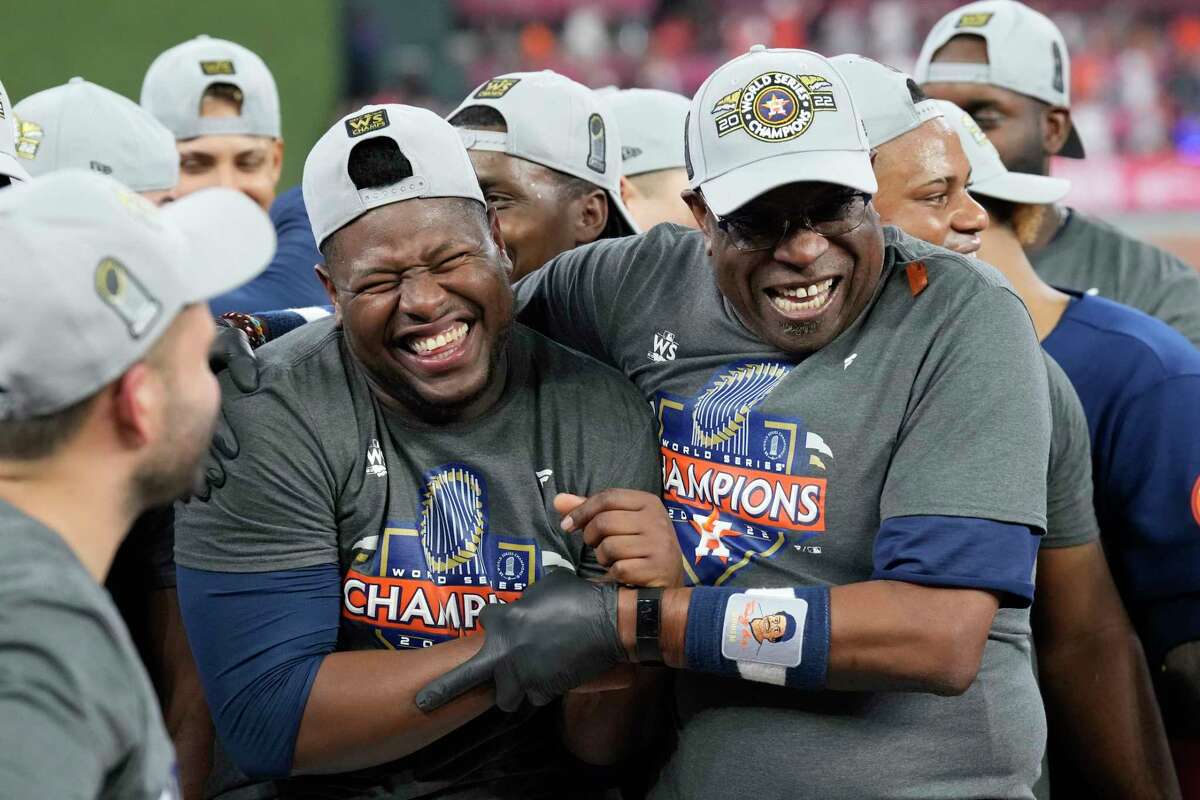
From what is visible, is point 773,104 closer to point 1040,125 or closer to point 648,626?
point 648,626

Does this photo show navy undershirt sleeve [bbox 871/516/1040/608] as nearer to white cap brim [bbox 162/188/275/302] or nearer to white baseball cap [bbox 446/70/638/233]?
white cap brim [bbox 162/188/275/302]

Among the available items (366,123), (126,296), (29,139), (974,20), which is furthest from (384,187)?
(974,20)

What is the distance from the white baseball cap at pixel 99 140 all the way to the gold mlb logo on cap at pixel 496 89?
97 centimetres

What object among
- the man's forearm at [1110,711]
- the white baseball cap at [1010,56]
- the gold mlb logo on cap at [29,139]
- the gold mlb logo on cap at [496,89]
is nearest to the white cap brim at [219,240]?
the gold mlb logo on cap at [496,89]

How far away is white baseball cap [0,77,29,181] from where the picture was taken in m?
3.09

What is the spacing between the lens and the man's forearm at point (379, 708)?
7.07ft

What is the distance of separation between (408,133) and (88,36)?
707 centimetres

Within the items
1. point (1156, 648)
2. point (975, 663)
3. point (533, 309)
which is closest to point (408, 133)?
point (533, 309)

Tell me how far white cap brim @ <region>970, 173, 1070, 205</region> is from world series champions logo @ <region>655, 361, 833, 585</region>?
1124 millimetres

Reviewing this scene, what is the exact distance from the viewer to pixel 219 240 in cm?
167

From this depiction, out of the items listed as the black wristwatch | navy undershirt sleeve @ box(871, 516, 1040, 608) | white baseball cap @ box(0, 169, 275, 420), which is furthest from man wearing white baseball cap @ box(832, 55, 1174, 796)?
white baseball cap @ box(0, 169, 275, 420)

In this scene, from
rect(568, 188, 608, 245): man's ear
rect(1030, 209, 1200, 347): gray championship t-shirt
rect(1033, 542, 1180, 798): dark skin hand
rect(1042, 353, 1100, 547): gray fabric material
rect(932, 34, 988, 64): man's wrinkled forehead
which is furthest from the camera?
rect(932, 34, 988, 64): man's wrinkled forehead

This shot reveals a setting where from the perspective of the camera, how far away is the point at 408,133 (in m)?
2.34

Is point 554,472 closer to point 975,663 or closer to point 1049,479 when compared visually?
point 975,663
